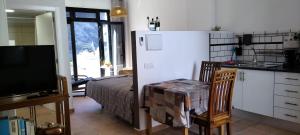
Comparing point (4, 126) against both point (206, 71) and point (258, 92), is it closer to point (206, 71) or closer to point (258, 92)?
point (206, 71)

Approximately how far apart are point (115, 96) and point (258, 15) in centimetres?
268

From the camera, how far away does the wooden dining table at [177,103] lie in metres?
2.38

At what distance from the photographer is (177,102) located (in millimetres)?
2402

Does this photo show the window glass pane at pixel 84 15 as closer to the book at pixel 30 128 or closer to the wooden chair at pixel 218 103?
the book at pixel 30 128

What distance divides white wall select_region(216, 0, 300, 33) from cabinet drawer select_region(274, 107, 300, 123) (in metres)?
1.23

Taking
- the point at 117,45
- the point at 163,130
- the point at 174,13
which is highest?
the point at 174,13

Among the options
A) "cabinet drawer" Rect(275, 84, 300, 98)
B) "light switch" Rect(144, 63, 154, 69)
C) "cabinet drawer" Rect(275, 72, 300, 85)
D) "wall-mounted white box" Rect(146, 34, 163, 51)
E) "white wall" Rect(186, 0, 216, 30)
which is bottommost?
"cabinet drawer" Rect(275, 84, 300, 98)

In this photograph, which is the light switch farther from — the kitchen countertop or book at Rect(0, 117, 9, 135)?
book at Rect(0, 117, 9, 135)

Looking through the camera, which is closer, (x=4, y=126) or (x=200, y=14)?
(x=4, y=126)

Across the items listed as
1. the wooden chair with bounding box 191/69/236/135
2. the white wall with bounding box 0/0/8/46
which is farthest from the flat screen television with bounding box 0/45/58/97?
the wooden chair with bounding box 191/69/236/135

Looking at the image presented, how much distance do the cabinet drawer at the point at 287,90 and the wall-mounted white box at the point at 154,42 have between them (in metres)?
1.66

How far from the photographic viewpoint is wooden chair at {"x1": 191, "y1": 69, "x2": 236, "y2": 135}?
231 cm

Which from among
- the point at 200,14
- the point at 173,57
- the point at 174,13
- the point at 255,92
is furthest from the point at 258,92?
the point at 174,13

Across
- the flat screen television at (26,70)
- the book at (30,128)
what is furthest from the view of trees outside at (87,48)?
the book at (30,128)
